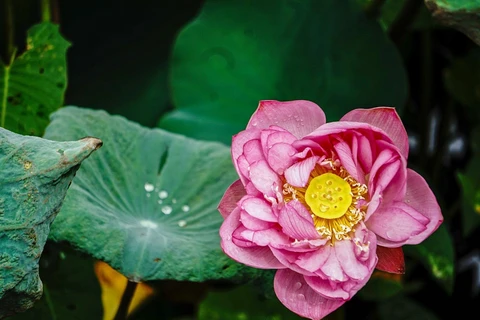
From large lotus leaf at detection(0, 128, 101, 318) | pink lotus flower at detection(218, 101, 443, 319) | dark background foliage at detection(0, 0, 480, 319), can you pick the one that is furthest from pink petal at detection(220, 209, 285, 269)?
dark background foliage at detection(0, 0, 480, 319)

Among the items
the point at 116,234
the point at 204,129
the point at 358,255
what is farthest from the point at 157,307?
the point at 358,255

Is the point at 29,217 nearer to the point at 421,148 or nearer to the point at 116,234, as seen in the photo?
the point at 116,234

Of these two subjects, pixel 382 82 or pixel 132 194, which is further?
pixel 382 82

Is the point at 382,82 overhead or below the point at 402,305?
overhead

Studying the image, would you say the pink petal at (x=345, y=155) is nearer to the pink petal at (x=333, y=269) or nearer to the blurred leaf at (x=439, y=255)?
the pink petal at (x=333, y=269)

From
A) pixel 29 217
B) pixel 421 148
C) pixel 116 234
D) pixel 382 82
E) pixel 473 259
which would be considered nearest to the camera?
pixel 29 217

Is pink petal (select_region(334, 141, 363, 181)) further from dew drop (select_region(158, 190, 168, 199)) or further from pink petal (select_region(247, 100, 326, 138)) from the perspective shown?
dew drop (select_region(158, 190, 168, 199))
